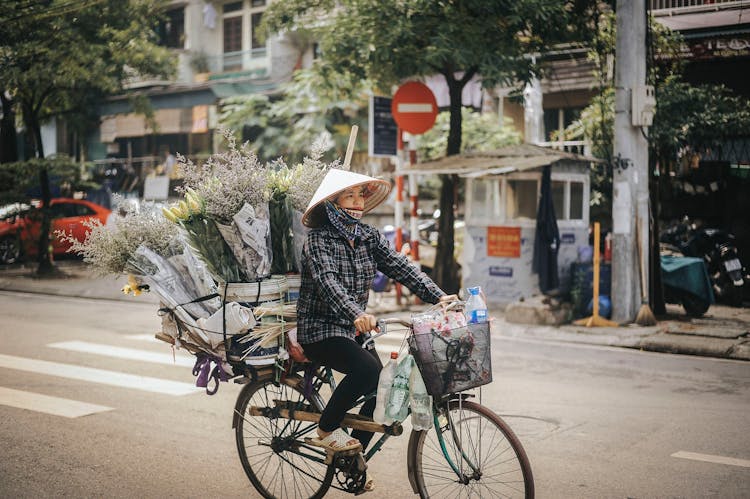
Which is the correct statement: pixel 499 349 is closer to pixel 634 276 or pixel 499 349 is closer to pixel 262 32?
pixel 634 276

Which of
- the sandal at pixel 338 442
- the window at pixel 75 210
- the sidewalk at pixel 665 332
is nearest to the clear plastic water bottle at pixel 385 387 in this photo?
the sandal at pixel 338 442

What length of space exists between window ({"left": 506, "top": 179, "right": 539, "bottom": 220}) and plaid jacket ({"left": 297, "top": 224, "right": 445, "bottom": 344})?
8845 mm

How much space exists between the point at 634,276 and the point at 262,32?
7428 millimetres

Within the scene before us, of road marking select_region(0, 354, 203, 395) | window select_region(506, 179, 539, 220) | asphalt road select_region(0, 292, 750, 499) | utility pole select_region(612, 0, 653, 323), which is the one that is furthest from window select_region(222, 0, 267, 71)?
road marking select_region(0, 354, 203, 395)

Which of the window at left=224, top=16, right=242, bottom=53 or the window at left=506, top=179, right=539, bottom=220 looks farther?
the window at left=224, top=16, right=242, bottom=53

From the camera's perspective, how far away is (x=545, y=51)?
1340cm

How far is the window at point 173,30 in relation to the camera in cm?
2983

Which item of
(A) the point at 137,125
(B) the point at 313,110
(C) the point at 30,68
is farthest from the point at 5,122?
(A) the point at 137,125

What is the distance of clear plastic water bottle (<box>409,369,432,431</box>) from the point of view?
12.3ft

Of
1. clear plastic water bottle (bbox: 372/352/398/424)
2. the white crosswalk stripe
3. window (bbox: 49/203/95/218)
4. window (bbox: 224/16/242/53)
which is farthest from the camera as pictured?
window (bbox: 224/16/242/53)

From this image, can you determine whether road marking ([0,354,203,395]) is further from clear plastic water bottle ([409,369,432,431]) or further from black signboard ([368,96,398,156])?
black signboard ([368,96,398,156])

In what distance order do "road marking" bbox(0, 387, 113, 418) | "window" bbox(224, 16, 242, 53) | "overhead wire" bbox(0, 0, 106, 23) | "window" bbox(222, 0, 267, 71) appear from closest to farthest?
1. "road marking" bbox(0, 387, 113, 418)
2. "overhead wire" bbox(0, 0, 106, 23)
3. "window" bbox(222, 0, 267, 71)
4. "window" bbox(224, 16, 242, 53)

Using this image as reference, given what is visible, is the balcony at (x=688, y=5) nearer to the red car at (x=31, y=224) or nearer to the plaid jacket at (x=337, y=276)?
the red car at (x=31, y=224)

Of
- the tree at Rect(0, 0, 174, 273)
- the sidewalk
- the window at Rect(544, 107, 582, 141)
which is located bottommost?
the sidewalk
